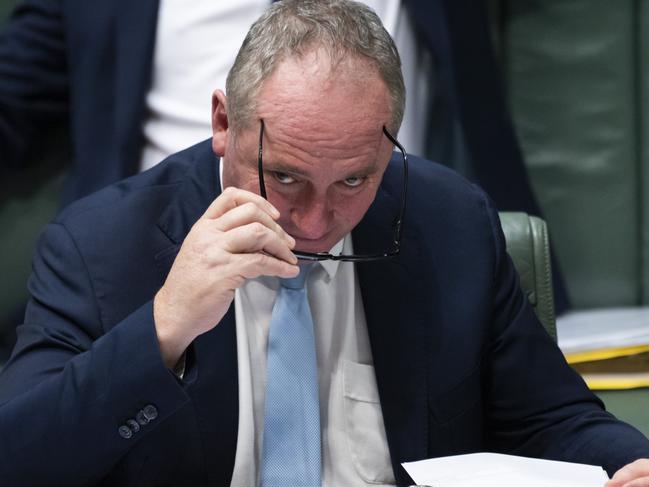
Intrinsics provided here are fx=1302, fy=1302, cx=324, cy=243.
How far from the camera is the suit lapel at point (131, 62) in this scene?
8.14ft

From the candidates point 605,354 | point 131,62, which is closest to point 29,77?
point 131,62

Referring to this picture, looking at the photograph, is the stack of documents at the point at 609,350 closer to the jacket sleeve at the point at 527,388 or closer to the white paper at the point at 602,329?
the white paper at the point at 602,329

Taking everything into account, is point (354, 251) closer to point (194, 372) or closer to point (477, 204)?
point (477, 204)

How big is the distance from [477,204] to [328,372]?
345 millimetres

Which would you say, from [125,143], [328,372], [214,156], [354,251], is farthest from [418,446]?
[125,143]

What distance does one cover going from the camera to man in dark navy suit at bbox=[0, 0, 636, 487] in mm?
1465

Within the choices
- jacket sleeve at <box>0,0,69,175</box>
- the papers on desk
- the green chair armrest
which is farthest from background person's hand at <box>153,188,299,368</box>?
jacket sleeve at <box>0,0,69,175</box>

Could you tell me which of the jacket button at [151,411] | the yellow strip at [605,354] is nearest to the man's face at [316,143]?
the jacket button at [151,411]

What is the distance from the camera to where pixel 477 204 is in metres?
1.83

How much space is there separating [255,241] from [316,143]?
140 mm

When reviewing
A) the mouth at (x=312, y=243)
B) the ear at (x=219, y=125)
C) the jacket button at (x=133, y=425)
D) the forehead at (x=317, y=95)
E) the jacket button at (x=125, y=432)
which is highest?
the forehead at (x=317, y=95)

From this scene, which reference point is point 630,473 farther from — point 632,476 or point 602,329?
point 602,329

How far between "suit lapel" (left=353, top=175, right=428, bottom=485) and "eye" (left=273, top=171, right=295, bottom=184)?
0.26m

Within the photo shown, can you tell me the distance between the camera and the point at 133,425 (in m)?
1.46
